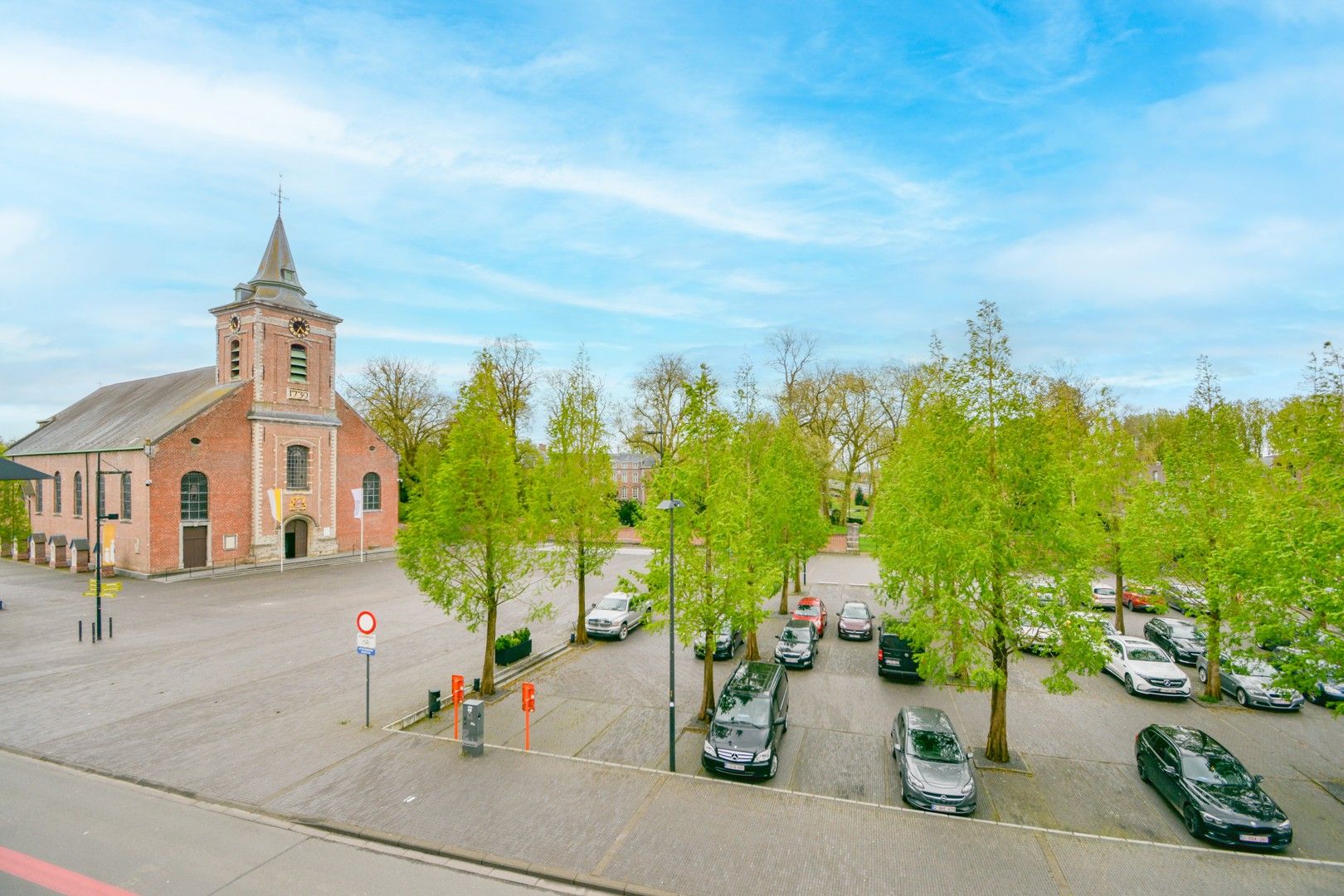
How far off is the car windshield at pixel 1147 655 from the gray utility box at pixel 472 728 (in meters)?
18.2

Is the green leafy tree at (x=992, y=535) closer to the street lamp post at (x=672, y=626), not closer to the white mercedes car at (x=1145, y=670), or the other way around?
the street lamp post at (x=672, y=626)

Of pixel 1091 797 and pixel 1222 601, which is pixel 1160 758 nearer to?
pixel 1091 797

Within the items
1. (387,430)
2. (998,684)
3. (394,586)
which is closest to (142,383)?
(387,430)

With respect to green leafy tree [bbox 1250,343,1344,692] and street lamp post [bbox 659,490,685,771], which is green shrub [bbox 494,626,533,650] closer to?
street lamp post [bbox 659,490,685,771]

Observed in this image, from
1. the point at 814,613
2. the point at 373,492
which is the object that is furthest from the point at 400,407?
the point at 814,613

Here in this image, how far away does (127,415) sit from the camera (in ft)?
136

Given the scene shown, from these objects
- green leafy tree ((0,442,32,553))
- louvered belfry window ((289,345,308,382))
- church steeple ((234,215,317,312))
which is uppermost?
church steeple ((234,215,317,312))

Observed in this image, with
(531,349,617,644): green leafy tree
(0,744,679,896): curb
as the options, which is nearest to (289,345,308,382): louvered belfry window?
(531,349,617,644): green leafy tree

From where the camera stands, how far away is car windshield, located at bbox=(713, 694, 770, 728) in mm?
12695

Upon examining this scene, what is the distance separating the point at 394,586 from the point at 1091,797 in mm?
30239

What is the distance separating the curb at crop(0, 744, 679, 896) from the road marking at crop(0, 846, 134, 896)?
2.16 meters

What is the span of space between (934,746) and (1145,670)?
10280mm

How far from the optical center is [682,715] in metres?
15.5

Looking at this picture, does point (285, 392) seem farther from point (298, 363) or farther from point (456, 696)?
point (456, 696)
